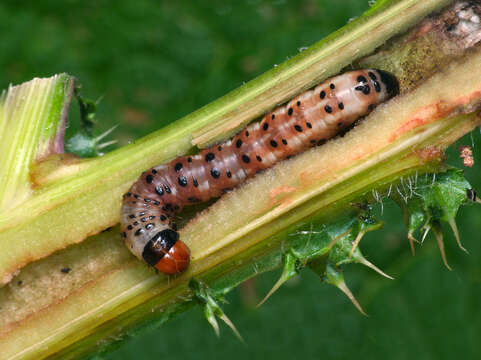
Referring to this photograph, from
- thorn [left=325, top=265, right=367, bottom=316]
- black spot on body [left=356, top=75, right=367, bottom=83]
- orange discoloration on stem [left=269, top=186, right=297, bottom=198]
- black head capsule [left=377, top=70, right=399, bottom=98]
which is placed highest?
black spot on body [left=356, top=75, right=367, bottom=83]

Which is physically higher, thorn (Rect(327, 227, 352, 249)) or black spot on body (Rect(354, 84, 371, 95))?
black spot on body (Rect(354, 84, 371, 95))


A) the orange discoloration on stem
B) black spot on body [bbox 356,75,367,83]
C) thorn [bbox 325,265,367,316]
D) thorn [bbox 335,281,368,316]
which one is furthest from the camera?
black spot on body [bbox 356,75,367,83]

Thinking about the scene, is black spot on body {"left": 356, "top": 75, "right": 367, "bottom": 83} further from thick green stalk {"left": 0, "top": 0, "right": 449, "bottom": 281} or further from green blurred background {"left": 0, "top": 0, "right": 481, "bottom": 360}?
green blurred background {"left": 0, "top": 0, "right": 481, "bottom": 360}

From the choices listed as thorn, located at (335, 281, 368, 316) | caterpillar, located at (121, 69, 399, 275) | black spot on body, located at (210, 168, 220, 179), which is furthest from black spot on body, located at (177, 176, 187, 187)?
thorn, located at (335, 281, 368, 316)

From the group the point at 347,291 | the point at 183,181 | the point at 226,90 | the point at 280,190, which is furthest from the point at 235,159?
the point at 226,90

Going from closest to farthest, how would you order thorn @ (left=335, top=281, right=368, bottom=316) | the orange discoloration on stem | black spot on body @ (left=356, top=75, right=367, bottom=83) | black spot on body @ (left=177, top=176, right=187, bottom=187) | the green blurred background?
thorn @ (left=335, top=281, right=368, bottom=316), the orange discoloration on stem, black spot on body @ (left=356, top=75, right=367, bottom=83), black spot on body @ (left=177, top=176, right=187, bottom=187), the green blurred background

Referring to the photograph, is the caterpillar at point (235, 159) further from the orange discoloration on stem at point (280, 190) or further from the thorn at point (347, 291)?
the thorn at point (347, 291)

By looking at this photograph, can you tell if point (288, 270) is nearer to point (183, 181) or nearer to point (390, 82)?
point (183, 181)
